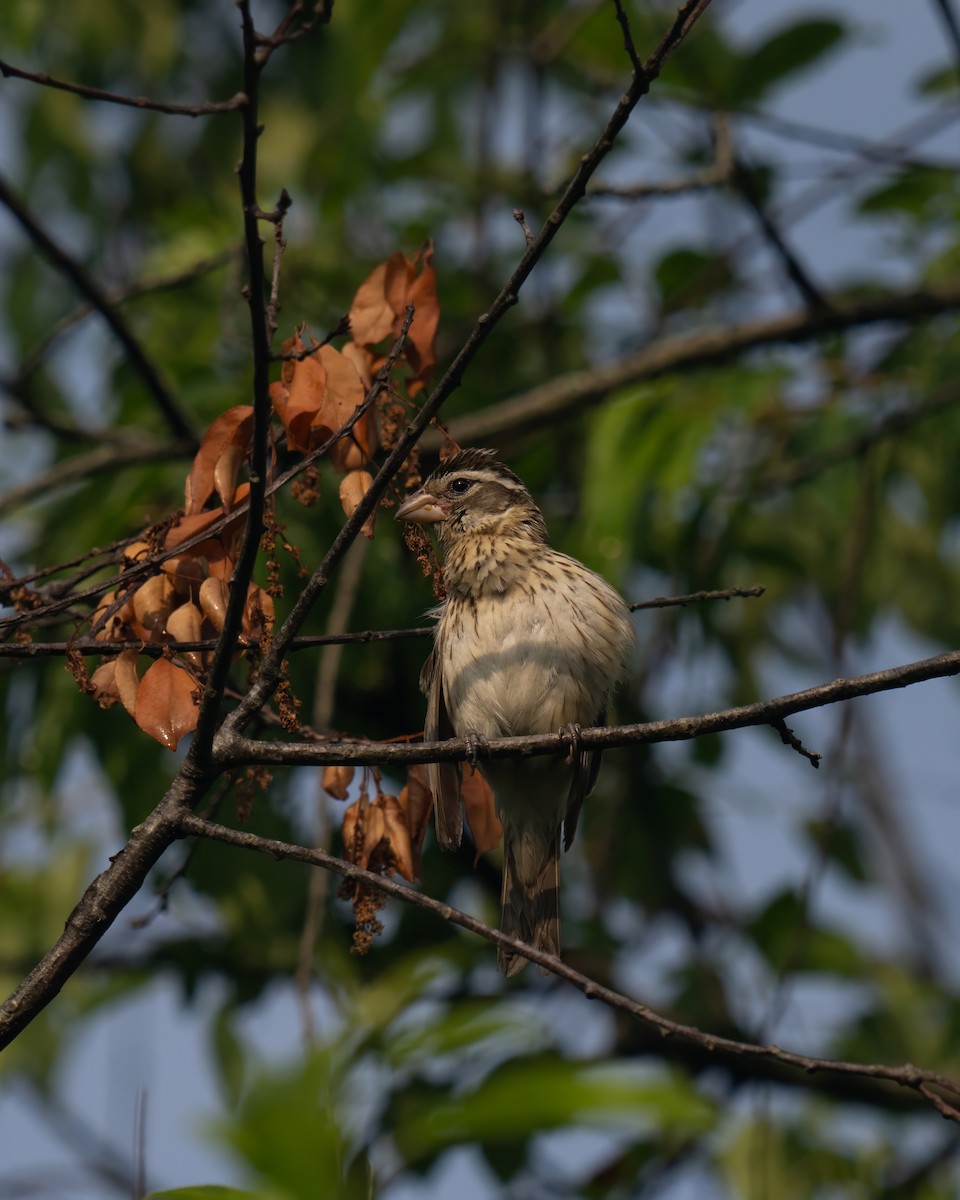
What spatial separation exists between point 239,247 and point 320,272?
0.98 meters

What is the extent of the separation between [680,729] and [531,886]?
231cm

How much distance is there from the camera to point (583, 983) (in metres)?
2.81

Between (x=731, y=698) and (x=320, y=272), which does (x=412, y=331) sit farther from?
(x=731, y=698)

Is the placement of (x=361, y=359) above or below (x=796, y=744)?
above

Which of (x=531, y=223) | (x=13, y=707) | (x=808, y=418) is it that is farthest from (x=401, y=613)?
(x=531, y=223)

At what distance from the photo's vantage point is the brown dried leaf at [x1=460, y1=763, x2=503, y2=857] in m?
3.89

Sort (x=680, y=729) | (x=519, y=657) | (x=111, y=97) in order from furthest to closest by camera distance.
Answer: (x=519, y=657)
(x=680, y=729)
(x=111, y=97)

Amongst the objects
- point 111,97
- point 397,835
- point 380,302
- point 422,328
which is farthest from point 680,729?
point 111,97

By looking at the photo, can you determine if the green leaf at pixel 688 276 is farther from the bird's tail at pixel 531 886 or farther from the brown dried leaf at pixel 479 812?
the brown dried leaf at pixel 479 812

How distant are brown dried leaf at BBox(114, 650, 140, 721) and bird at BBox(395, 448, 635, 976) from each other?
170 cm

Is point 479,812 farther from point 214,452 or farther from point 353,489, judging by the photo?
point 214,452

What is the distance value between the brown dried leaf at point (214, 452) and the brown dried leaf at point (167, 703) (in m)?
0.39

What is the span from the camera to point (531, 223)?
27.0 feet

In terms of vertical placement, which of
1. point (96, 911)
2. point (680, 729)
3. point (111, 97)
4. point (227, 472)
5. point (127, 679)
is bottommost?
point (96, 911)
